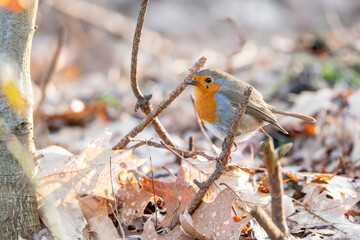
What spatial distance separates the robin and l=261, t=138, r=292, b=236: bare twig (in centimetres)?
119

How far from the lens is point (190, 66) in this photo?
22.6 ft

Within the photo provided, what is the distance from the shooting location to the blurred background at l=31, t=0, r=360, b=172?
387cm

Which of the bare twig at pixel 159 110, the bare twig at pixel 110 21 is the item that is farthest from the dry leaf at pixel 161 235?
the bare twig at pixel 110 21

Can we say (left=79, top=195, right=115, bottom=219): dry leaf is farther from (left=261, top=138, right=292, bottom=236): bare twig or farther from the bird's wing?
the bird's wing

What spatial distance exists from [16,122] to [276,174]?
1159 millimetres

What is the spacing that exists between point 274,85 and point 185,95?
44.5 inches

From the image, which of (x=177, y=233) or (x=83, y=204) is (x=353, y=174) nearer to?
(x=177, y=233)

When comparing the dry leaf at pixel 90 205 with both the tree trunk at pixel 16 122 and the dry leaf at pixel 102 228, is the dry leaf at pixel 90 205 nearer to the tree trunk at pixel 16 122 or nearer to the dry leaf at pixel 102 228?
the dry leaf at pixel 102 228

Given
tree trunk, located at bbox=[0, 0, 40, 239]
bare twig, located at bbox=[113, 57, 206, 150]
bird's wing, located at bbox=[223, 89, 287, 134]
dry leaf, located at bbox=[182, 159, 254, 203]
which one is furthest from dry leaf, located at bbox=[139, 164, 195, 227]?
bird's wing, located at bbox=[223, 89, 287, 134]

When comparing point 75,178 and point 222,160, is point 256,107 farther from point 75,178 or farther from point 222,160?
point 75,178

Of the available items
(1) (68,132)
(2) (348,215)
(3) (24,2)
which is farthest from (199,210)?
(1) (68,132)

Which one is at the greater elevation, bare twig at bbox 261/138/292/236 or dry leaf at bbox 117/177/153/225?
bare twig at bbox 261/138/292/236

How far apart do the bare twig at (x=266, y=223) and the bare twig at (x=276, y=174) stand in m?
0.04

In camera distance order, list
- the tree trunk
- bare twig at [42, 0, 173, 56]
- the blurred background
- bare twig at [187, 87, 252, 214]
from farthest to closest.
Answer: bare twig at [42, 0, 173, 56] < the blurred background < the tree trunk < bare twig at [187, 87, 252, 214]
